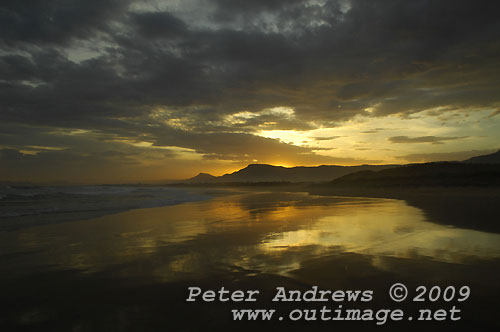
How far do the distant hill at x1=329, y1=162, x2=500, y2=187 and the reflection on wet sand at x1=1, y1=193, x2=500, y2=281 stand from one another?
27747mm

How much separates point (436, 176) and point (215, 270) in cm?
4009

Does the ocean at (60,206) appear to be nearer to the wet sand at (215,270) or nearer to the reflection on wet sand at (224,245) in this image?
the reflection on wet sand at (224,245)

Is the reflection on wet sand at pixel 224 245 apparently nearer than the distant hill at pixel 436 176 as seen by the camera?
Yes

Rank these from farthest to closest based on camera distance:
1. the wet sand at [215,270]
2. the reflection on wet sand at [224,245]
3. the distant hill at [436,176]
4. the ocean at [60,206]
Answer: the distant hill at [436,176] < the ocean at [60,206] < the reflection on wet sand at [224,245] < the wet sand at [215,270]

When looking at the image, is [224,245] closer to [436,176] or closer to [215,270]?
[215,270]

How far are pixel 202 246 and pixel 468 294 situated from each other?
19.9ft

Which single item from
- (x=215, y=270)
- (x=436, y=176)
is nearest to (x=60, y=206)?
(x=215, y=270)

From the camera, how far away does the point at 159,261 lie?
656 centimetres

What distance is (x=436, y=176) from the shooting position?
36750mm

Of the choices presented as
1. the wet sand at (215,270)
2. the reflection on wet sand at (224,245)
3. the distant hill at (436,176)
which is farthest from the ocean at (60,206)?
the distant hill at (436,176)

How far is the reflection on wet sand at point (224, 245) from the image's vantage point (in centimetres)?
621

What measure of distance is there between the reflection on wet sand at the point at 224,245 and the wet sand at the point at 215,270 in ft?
0.10

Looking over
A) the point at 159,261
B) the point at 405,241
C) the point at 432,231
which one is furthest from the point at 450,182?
the point at 159,261

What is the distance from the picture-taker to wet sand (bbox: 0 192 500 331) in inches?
151
